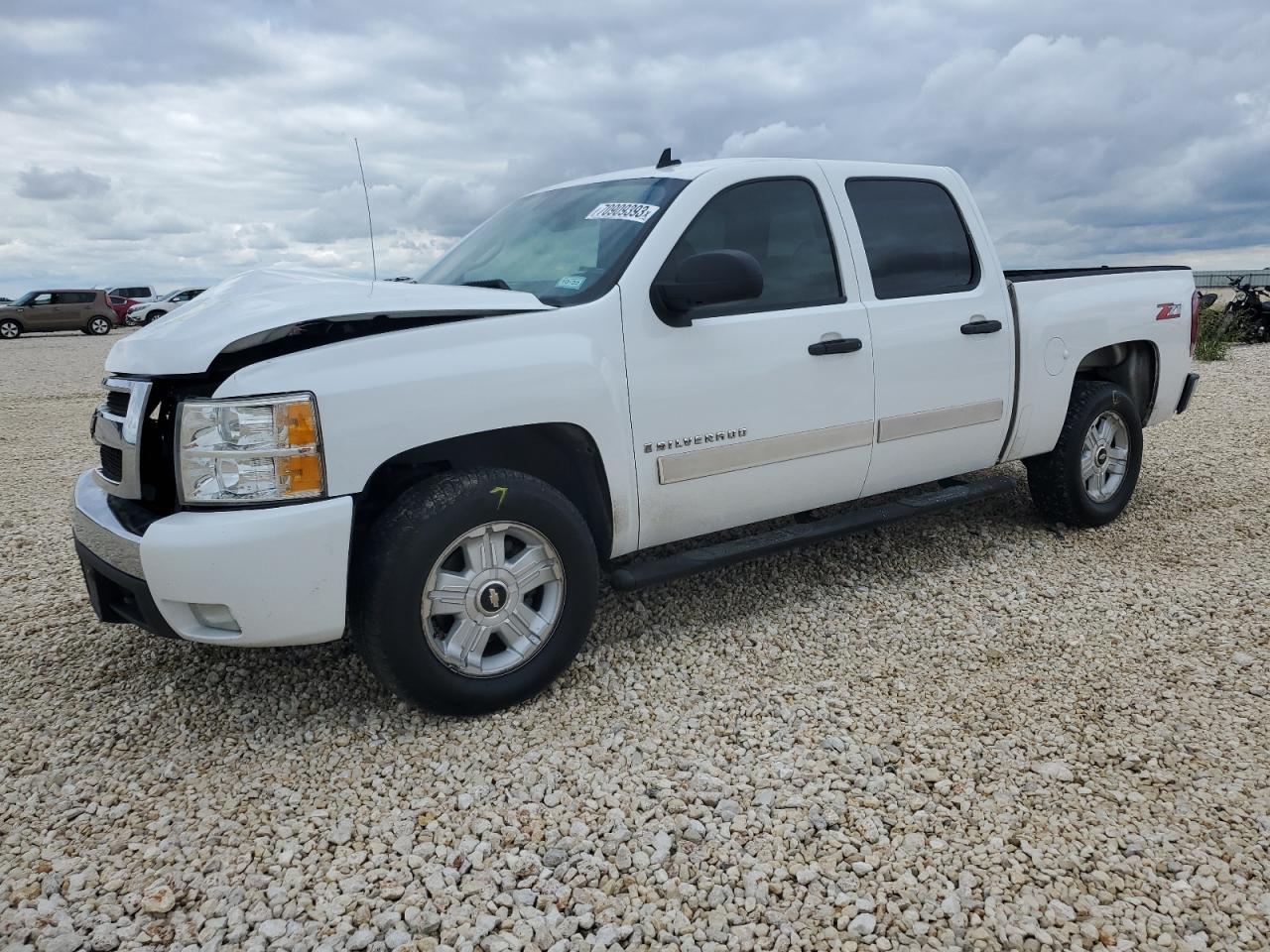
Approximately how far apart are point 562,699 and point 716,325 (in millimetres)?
1538

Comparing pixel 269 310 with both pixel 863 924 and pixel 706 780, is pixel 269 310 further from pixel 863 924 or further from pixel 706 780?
pixel 863 924

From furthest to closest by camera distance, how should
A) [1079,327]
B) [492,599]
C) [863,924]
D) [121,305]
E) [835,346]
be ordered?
1. [121,305]
2. [1079,327]
3. [835,346]
4. [492,599]
5. [863,924]

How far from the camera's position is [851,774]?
3.00 metres

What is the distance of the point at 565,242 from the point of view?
393 centimetres

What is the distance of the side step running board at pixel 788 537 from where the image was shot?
145 inches

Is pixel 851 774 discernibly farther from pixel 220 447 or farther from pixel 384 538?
pixel 220 447

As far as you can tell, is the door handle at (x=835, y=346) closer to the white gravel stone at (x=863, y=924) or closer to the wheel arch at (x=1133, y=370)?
the wheel arch at (x=1133, y=370)

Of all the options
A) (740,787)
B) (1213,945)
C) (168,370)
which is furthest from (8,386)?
(1213,945)

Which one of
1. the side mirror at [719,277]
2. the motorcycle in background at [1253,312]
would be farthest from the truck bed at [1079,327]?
the motorcycle in background at [1253,312]

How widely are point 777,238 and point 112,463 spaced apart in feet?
8.98

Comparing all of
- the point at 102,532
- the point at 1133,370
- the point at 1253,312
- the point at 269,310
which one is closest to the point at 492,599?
the point at 269,310

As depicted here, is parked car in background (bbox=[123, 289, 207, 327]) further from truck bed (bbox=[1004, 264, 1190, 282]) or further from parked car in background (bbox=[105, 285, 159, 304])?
truck bed (bbox=[1004, 264, 1190, 282])

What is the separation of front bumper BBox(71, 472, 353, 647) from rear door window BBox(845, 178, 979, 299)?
2.65 metres

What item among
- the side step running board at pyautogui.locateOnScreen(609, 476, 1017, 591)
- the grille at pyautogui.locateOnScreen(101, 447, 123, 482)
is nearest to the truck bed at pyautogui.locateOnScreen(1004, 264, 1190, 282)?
the side step running board at pyautogui.locateOnScreen(609, 476, 1017, 591)
